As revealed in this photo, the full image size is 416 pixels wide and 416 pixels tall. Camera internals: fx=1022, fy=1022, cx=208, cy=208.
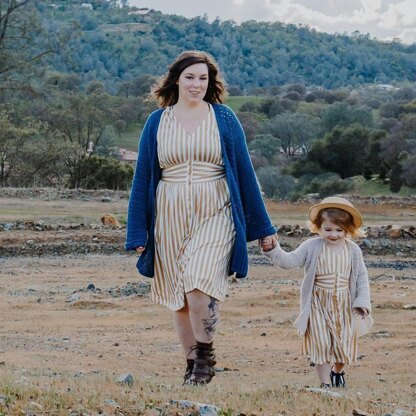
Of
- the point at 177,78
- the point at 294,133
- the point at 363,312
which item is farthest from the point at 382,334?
the point at 294,133

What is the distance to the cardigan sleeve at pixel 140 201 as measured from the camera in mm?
6328

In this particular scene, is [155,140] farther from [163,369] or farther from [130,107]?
[130,107]

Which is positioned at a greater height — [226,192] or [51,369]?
[226,192]

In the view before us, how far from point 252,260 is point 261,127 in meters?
50.1

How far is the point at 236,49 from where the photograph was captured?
5034 inches

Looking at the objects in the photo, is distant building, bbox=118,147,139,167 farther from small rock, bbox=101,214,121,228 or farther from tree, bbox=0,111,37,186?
small rock, bbox=101,214,121,228

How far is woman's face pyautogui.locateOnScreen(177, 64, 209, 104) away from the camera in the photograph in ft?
21.0

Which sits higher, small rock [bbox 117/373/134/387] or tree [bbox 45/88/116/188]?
small rock [bbox 117/373/134/387]

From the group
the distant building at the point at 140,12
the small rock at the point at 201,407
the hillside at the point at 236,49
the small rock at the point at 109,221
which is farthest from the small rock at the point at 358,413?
the distant building at the point at 140,12

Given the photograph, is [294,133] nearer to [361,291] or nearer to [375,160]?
[375,160]

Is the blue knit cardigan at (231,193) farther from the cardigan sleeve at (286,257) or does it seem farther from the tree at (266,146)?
the tree at (266,146)

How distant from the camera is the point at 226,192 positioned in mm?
6293

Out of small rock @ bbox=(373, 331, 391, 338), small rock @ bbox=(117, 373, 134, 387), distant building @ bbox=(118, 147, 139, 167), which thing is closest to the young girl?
small rock @ bbox=(117, 373, 134, 387)

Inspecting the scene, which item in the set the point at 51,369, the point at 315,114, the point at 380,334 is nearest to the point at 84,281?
the point at 380,334
